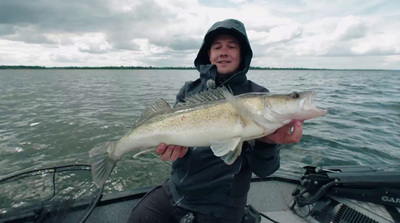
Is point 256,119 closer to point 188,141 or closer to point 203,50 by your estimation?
point 188,141

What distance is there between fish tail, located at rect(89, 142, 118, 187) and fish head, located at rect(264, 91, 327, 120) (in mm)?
2284

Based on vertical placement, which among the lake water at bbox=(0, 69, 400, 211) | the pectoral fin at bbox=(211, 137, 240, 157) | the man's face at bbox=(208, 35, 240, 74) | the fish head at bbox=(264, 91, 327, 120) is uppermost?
the man's face at bbox=(208, 35, 240, 74)

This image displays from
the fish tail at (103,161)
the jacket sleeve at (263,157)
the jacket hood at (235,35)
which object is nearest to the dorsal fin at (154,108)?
the fish tail at (103,161)

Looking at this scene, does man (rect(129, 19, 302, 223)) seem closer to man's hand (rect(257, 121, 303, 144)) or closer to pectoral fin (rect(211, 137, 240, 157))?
man's hand (rect(257, 121, 303, 144))

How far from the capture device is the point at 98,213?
427 centimetres

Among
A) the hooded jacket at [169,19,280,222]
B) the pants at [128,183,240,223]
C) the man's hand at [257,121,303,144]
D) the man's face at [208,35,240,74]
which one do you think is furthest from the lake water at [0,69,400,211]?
the man's hand at [257,121,303,144]

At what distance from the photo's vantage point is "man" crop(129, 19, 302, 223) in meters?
3.33

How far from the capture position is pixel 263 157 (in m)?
3.22

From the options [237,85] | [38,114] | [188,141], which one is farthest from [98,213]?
[38,114]

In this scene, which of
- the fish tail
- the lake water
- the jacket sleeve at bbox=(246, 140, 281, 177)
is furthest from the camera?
the lake water

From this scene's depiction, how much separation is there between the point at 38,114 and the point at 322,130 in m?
16.2

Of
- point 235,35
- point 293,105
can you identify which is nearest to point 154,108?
point 235,35

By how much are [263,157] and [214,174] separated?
0.74 meters

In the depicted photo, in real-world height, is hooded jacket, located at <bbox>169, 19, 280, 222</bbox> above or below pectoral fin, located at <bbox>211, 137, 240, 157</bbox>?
below
